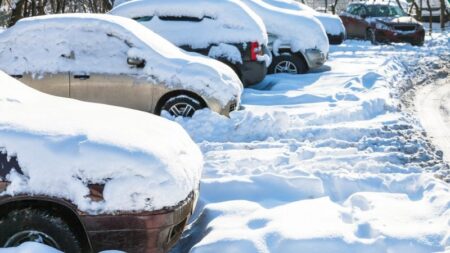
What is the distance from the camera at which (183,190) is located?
445 centimetres

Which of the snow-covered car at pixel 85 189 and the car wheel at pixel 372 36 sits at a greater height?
the snow-covered car at pixel 85 189

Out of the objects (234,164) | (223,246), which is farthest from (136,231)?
(234,164)

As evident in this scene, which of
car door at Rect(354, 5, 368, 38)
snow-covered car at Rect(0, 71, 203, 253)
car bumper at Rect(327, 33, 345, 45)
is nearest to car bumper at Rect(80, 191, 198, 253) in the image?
snow-covered car at Rect(0, 71, 203, 253)

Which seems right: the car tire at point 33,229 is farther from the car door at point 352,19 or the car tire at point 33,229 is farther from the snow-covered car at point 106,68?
the car door at point 352,19

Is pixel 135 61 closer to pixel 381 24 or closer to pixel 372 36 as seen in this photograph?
pixel 381 24

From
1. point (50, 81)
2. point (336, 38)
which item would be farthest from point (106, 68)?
point (336, 38)

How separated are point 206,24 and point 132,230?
26.9 ft

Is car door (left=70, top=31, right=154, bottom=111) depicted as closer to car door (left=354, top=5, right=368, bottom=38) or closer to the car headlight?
the car headlight

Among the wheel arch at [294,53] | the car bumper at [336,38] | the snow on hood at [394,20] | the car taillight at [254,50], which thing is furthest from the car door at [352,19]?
the car taillight at [254,50]

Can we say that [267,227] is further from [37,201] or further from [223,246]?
[37,201]

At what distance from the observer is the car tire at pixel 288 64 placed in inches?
544

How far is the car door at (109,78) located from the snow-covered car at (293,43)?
5442mm

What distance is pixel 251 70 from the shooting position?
11.8 metres

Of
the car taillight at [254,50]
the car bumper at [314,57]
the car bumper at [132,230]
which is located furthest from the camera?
the car bumper at [314,57]
